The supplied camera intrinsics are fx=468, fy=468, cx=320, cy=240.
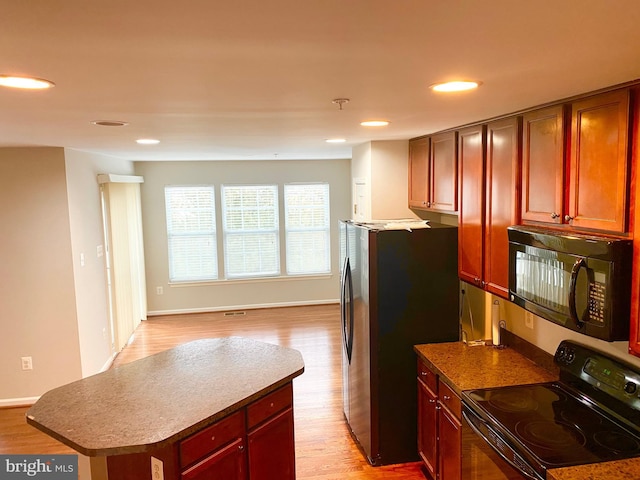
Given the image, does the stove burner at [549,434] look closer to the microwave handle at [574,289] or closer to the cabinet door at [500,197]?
the microwave handle at [574,289]

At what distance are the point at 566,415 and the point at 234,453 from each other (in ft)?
5.16

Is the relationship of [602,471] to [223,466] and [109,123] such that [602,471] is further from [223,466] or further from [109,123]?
[109,123]

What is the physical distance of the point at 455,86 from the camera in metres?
1.73

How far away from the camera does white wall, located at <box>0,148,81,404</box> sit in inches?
154

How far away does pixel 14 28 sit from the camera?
40.0 inches

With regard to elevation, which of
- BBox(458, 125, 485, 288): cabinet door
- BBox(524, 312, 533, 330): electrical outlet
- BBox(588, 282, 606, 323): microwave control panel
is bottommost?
BBox(524, 312, 533, 330): electrical outlet

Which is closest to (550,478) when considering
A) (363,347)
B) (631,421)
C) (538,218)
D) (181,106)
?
(631,421)

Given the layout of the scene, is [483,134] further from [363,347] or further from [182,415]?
[182,415]

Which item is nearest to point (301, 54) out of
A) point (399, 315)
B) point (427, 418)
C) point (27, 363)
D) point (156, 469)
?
point (156, 469)

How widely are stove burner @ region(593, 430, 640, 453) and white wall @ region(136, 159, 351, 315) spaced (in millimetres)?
5665

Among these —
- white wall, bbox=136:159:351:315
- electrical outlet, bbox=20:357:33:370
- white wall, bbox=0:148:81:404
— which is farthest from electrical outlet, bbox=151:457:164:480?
white wall, bbox=136:159:351:315

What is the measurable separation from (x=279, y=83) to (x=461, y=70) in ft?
1.99

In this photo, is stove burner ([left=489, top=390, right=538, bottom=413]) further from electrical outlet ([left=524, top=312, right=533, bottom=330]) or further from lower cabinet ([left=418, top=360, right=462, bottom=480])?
electrical outlet ([left=524, top=312, right=533, bottom=330])

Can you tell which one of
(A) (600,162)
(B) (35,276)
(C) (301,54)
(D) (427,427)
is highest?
(C) (301,54)
